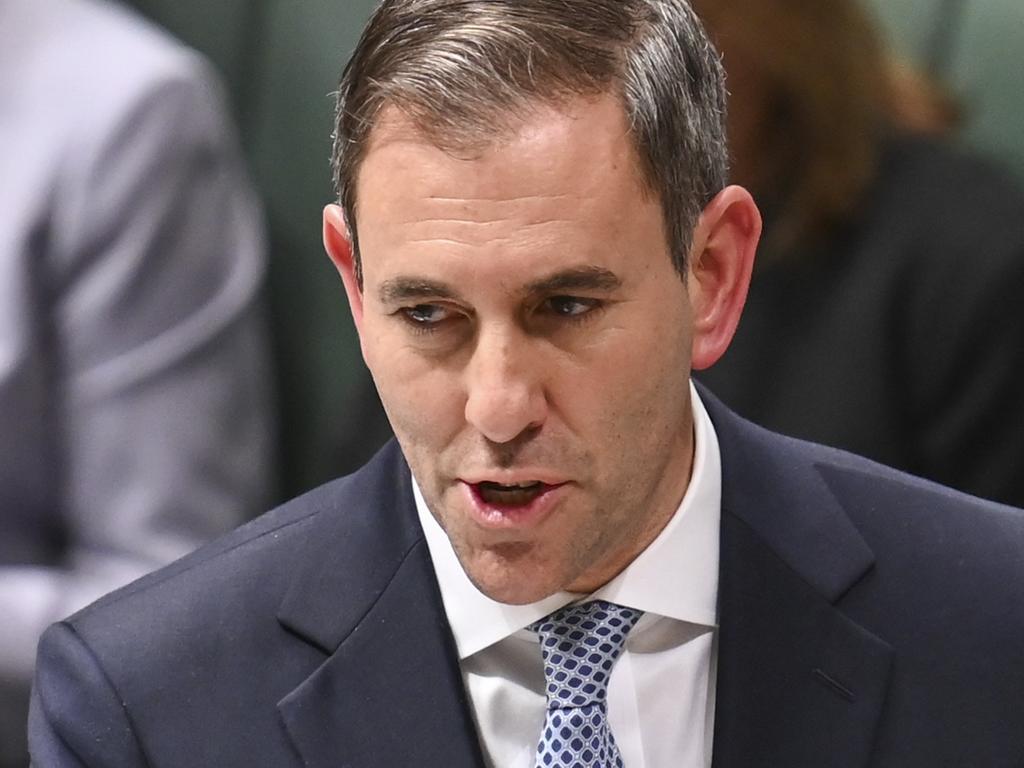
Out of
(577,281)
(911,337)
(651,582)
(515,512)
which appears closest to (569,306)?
(577,281)

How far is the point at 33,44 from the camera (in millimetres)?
1983

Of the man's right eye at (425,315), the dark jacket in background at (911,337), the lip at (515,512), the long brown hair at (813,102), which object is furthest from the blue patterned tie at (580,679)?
the long brown hair at (813,102)

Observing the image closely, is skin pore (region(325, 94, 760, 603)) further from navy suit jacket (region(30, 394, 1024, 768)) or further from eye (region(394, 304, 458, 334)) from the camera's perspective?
navy suit jacket (region(30, 394, 1024, 768))

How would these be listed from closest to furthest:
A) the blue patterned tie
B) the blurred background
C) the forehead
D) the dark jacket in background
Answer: the forehead < the blue patterned tie < the dark jacket in background < the blurred background

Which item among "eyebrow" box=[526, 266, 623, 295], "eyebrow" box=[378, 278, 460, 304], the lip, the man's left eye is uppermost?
"eyebrow" box=[526, 266, 623, 295]

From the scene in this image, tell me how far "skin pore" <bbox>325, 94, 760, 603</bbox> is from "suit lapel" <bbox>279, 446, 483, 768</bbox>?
112 mm

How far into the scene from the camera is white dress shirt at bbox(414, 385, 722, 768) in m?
1.31

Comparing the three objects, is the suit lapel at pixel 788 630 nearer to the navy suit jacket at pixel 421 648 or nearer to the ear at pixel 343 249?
the navy suit jacket at pixel 421 648

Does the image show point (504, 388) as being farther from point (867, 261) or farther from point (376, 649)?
point (867, 261)

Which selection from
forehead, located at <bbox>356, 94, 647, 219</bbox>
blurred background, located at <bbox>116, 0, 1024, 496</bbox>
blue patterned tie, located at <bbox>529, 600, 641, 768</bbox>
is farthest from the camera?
blurred background, located at <bbox>116, 0, 1024, 496</bbox>

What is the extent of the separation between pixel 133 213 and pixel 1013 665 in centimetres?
100

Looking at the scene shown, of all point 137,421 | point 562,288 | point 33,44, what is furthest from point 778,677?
point 33,44

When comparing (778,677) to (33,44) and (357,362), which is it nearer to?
(357,362)

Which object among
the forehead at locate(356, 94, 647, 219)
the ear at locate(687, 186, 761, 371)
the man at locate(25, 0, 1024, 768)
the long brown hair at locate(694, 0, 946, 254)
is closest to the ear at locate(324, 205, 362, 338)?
the man at locate(25, 0, 1024, 768)
